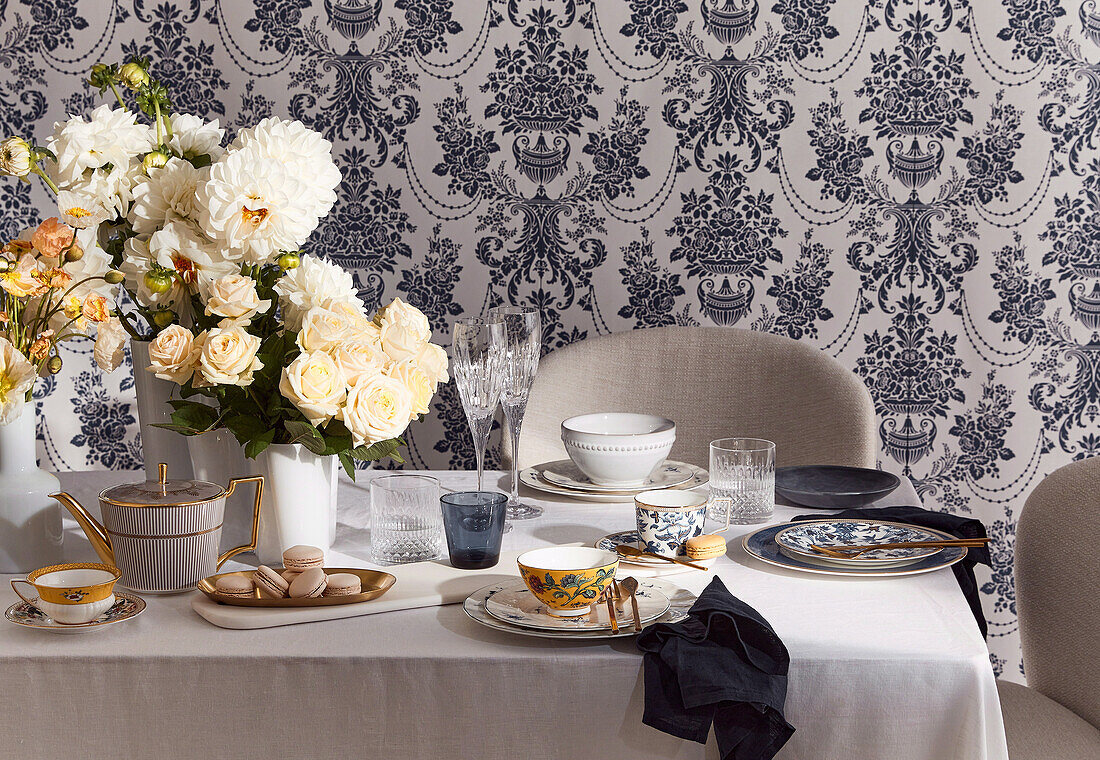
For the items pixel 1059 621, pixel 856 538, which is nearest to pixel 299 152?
pixel 856 538

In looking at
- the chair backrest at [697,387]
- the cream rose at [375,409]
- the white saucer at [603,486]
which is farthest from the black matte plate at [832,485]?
the cream rose at [375,409]

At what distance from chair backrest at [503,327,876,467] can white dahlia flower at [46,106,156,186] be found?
0.93 metres

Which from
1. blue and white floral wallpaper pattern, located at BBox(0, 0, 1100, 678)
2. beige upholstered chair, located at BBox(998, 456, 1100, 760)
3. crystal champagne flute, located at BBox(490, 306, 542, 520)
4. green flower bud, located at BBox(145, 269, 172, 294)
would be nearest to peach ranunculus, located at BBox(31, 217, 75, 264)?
green flower bud, located at BBox(145, 269, 172, 294)

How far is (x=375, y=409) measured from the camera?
1.08 m

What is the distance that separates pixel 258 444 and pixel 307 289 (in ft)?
0.58

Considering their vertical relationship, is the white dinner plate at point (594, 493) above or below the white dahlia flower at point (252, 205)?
below

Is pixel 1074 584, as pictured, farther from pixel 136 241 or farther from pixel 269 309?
pixel 136 241

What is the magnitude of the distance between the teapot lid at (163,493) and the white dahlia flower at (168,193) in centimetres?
28

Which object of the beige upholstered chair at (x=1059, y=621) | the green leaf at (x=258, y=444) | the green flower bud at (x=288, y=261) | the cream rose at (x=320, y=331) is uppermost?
the green flower bud at (x=288, y=261)

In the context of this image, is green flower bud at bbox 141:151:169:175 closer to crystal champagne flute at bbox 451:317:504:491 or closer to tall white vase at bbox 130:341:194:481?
tall white vase at bbox 130:341:194:481

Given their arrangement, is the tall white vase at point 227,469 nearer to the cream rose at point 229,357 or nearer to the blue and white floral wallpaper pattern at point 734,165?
the cream rose at point 229,357

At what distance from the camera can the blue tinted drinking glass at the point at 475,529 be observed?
1127 mm

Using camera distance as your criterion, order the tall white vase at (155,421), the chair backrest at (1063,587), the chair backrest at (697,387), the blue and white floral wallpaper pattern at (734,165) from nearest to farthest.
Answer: the tall white vase at (155,421)
the chair backrest at (1063,587)
the chair backrest at (697,387)
the blue and white floral wallpaper pattern at (734,165)

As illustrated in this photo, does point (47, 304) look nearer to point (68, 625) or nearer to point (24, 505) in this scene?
point (24, 505)
